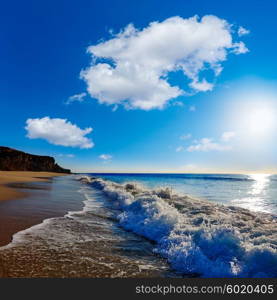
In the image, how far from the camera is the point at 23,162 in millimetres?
111312

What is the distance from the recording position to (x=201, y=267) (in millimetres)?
6375

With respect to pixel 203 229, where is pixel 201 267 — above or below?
below

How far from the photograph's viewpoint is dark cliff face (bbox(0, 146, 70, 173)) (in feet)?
332

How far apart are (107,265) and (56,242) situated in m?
2.49

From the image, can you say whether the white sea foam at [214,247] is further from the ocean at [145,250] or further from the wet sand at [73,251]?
the wet sand at [73,251]

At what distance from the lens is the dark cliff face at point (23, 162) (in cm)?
10112

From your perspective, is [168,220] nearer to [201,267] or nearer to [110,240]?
[110,240]

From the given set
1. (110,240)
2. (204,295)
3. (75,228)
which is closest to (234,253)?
(204,295)

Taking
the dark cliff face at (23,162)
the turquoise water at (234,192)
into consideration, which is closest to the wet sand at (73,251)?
A: the turquoise water at (234,192)

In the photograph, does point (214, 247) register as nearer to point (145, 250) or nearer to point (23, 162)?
point (145, 250)

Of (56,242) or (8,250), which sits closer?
(8,250)

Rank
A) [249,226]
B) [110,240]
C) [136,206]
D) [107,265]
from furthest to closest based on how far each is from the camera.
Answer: [136,206] < [249,226] < [110,240] < [107,265]

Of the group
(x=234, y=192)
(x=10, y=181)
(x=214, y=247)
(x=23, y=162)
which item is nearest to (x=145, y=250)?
(x=214, y=247)

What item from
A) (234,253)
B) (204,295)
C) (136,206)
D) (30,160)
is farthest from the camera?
(30,160)
